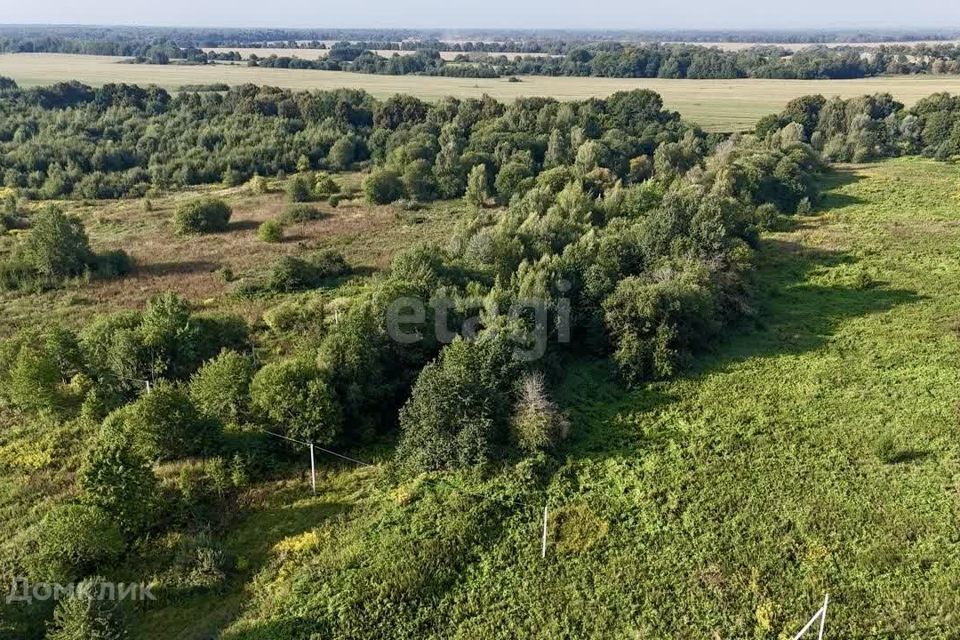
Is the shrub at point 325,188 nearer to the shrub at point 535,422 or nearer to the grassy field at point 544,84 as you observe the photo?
the shrub at point 535,422

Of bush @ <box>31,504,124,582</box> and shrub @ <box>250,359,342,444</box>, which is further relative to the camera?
shrub @ <box>250,359,342,444</box>

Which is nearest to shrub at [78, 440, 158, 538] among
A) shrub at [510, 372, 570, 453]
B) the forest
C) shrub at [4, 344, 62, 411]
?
the forest

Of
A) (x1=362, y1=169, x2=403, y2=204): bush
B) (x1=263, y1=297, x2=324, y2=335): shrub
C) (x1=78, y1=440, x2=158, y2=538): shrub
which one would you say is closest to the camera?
(x1=78, y1=440, x2=158, y2=538): shrub

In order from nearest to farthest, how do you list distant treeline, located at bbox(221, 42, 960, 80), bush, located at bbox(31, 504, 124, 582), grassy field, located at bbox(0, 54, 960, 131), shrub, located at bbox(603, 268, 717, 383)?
bush, located at bbox(31, 504, 124, 582), shrub, located at bbox(603, 268, 717, 383), grassy field, located at bbox(0, 54, 960, 131), distant treeline, located at bbox(221, 42, 960, 80)

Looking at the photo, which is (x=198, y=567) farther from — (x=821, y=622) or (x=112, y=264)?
(x=112, y=264)

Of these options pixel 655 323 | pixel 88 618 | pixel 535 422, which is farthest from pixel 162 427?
pixel 655 323

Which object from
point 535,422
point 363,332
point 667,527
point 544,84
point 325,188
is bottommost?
point 667,527

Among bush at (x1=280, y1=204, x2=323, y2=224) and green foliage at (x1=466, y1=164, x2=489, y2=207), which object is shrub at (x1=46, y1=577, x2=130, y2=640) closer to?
bush at (x1=280, y1=204, x2=323, y2=224)

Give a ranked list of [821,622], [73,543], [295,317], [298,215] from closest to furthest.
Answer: [821,622] < [73,543] < [295,317] < [298,215]

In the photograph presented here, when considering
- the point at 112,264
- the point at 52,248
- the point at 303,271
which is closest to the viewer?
the point at 52,248
